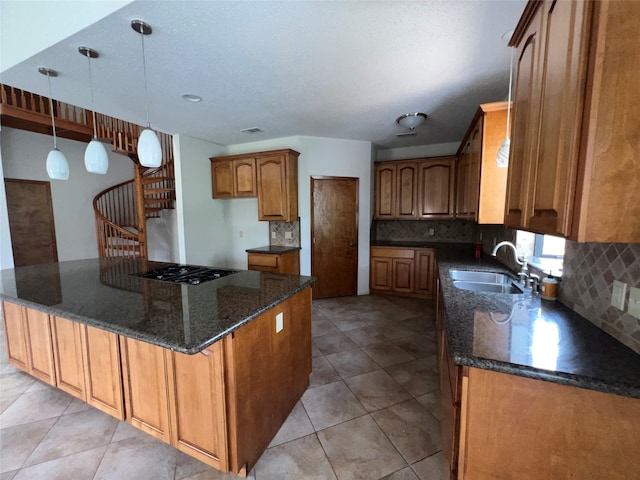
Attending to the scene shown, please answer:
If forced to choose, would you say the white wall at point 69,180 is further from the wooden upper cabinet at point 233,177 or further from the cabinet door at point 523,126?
the cabinet door at point 523,126

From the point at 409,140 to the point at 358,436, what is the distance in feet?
12.9

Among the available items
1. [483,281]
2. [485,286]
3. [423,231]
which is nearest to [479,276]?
[483,281]

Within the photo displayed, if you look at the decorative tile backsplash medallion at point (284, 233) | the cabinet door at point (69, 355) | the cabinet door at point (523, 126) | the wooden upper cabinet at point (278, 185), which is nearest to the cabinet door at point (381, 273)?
the decorative tile backsplash medallion at point (284, 233)

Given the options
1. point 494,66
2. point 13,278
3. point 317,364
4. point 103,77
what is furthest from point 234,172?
point 494,66

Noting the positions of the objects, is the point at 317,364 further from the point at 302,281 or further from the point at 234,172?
the point at 234,172

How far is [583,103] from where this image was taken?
2.51ft

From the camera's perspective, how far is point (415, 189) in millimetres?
4188

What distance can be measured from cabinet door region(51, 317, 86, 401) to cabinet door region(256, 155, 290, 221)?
2.54 m

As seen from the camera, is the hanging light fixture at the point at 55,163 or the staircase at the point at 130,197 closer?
the hanging light fixture at the point at 55,163

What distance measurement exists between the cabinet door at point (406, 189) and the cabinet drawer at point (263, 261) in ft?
7.15

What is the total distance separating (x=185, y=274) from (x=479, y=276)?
2574mm

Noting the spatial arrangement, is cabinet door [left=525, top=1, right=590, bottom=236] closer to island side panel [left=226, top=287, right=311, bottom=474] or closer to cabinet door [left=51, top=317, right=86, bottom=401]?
island side panel [left=226, top=287, right=311, bottom=474]

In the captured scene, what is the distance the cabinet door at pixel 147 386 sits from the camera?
1371 mm

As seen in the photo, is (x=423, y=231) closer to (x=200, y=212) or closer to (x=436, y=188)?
(x=436, y=188)
